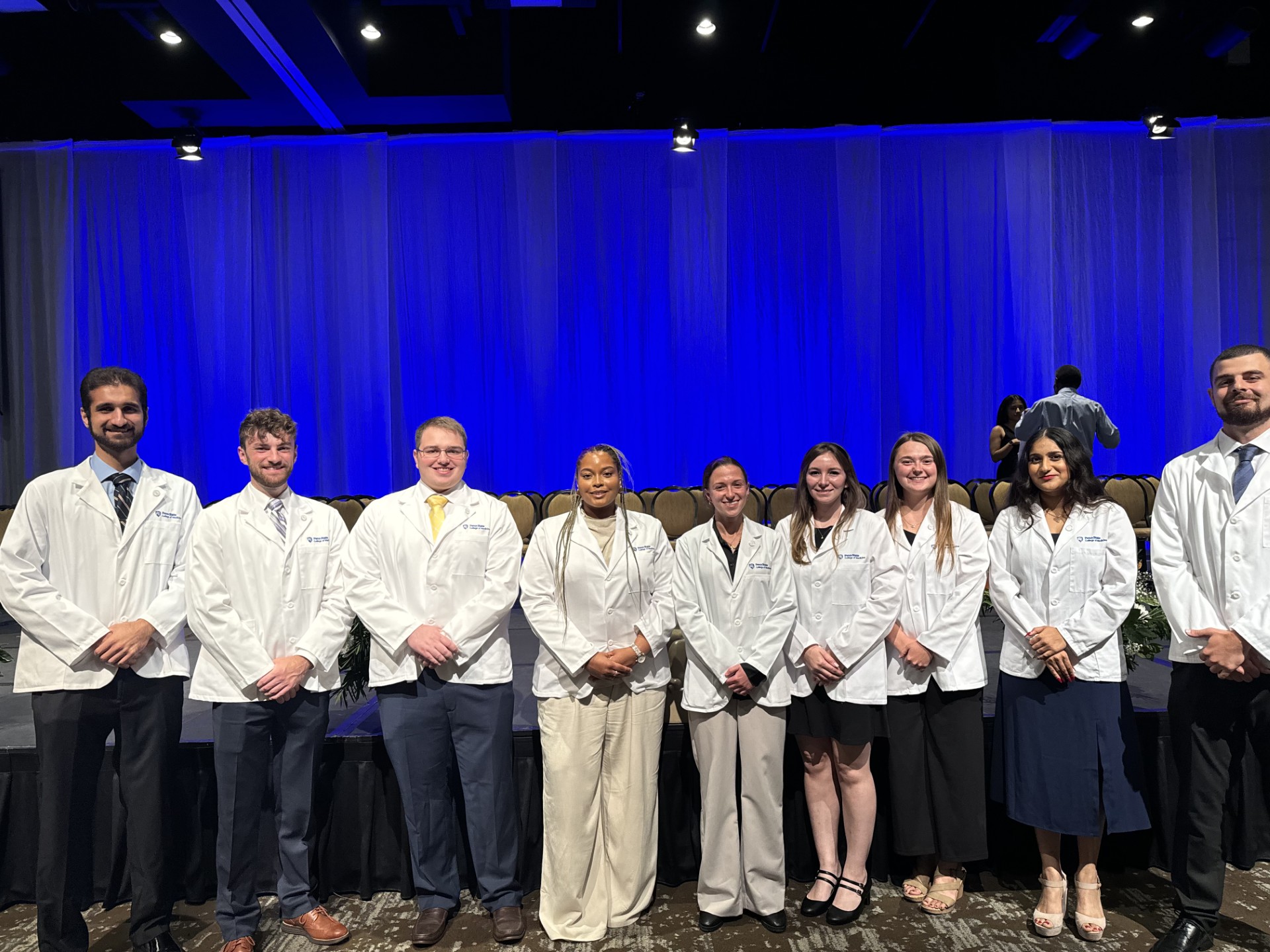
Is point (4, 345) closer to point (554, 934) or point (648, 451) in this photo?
point (648, 451)

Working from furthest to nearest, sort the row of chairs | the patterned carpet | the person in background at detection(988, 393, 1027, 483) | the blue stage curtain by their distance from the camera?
the blue stage curtain, the person in background at detection(988, 393, 1027, 483), the row of chairs, the patterned carpet

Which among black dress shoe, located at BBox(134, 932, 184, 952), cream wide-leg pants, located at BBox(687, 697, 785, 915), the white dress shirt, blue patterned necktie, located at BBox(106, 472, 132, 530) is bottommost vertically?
black dress shoe, located at BBox(134, 932, 184, 952)

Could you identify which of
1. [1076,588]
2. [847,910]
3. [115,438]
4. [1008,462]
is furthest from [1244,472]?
[1008,462]

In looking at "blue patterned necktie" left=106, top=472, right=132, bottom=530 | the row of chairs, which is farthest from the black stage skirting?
the row of chairs

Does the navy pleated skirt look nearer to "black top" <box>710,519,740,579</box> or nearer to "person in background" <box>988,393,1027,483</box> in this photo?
"black top" <box>710,519,740,579</box>

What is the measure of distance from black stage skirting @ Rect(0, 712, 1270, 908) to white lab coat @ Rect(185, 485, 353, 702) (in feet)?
1.89

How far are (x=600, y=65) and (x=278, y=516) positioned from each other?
6308 millimetres

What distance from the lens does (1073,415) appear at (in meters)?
6.05

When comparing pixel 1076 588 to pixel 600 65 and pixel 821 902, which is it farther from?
pixel 600 65

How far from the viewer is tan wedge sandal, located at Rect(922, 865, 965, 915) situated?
2.94 m

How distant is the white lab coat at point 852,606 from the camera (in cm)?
286

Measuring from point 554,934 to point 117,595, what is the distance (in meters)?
1.76

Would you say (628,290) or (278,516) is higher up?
(628,290)

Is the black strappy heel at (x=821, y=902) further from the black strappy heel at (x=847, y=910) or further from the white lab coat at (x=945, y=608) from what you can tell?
the white lab coat at (x=945, y=608)
